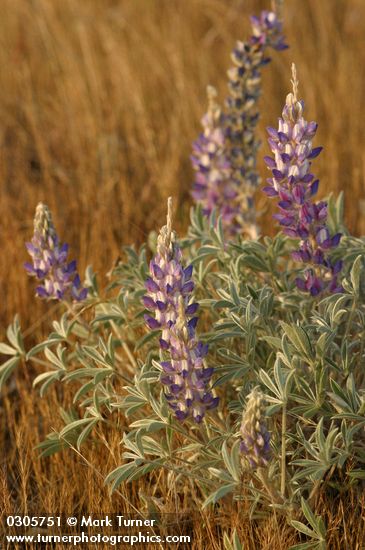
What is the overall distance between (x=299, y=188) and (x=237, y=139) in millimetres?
884

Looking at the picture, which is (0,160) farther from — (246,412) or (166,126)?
(246,412)

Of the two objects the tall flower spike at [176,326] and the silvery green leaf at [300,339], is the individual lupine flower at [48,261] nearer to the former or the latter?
the tall flower spike at [176,326]

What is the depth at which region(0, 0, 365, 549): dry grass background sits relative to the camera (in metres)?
3.20

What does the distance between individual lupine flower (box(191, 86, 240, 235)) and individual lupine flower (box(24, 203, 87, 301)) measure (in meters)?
0.65

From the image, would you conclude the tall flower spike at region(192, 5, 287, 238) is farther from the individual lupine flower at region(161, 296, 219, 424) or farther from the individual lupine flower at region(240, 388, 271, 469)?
the individual lupine flower at region(240, 388, 271, 469)

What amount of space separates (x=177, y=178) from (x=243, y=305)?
177cm

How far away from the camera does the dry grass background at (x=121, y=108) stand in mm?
3203

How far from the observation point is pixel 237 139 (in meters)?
2.65

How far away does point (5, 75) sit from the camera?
14.1 ft

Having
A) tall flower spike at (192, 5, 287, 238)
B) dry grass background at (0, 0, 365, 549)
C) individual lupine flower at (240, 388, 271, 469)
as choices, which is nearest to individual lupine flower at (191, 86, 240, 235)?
tall flower spike at (192, 5, 287, 238)

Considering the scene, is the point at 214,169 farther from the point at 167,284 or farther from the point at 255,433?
the point at 255,433

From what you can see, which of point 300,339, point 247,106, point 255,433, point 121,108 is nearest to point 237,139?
point 247,106

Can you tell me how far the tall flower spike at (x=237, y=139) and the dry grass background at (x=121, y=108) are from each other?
19.5 inches

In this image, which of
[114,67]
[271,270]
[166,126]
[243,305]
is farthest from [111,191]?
[243,305]
